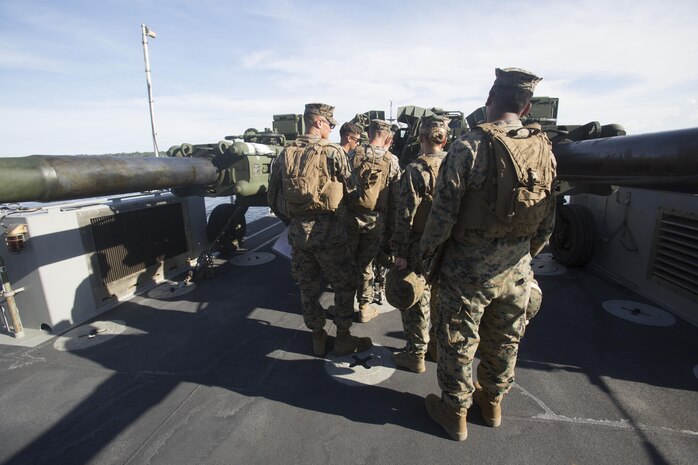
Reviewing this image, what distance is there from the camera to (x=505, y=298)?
6.98 feet

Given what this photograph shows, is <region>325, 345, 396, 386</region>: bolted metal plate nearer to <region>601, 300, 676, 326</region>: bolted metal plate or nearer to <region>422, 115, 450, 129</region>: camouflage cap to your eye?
<region>422, 115, 450, 129</region>: camouflage cap

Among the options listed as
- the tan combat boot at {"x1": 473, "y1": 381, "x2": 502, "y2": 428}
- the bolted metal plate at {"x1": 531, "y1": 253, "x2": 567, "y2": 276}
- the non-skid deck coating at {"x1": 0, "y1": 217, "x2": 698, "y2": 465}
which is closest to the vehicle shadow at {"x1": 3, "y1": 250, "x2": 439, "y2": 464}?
the non-skid deck coating at {"x1": 0, "y1": 217, "x2": 698, "y2": 465}

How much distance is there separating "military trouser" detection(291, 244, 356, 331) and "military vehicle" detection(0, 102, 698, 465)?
0.35m

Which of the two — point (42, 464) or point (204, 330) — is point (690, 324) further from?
point (42, 464)

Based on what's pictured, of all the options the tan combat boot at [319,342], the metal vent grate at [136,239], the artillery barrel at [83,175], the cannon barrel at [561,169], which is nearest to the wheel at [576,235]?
the cannon barrel at [561,169]

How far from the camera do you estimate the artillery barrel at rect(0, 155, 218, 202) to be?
2.47m

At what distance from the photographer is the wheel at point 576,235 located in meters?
5.24

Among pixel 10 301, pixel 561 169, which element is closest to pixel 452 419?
pixel 561 169

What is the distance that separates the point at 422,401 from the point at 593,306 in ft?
9.15

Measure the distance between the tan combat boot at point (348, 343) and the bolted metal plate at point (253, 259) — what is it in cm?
312

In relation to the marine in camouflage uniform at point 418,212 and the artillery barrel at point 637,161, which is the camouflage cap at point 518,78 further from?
the artillery barrel at point 637,161

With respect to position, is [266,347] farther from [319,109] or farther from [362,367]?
[319,109]

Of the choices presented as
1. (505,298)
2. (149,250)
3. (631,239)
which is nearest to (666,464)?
(505,298)

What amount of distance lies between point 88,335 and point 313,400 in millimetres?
2557
